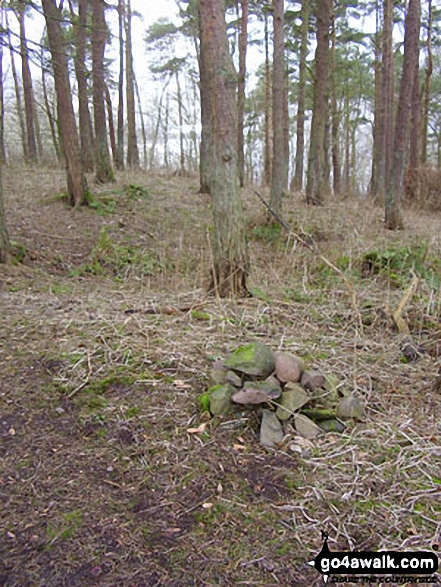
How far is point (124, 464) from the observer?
6.41ft

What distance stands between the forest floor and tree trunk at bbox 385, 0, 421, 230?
3.81 m

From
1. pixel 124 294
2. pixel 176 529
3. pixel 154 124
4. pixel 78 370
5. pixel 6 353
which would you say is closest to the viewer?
pixel 176 529

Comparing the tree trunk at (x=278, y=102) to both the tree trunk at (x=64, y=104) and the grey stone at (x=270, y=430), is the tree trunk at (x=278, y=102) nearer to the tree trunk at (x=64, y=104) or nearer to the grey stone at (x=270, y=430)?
the tree trunk at (x=64, y=104)

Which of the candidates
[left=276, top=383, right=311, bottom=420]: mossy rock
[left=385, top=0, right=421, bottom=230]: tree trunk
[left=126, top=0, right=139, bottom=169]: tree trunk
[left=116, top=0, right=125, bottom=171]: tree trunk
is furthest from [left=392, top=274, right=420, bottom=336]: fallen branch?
[left=126, top=0, right=139, bottom=169]: tree trunk

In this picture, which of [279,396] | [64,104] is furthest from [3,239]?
[279,396]

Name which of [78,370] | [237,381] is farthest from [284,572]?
[78,370]

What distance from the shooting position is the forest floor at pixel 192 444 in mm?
1534

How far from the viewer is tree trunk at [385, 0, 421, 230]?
6.98 meters

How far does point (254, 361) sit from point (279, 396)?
9.4 inches

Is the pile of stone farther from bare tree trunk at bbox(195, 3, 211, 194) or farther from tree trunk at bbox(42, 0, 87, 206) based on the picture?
bare tree trunk at bbox(195, 3, 211, 194)

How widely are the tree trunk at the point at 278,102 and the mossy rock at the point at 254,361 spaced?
5519 millimetres

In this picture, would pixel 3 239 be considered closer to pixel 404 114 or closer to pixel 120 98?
pixel 404 114

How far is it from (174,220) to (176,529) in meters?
6.88

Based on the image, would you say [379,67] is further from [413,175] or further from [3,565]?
[3,565]
